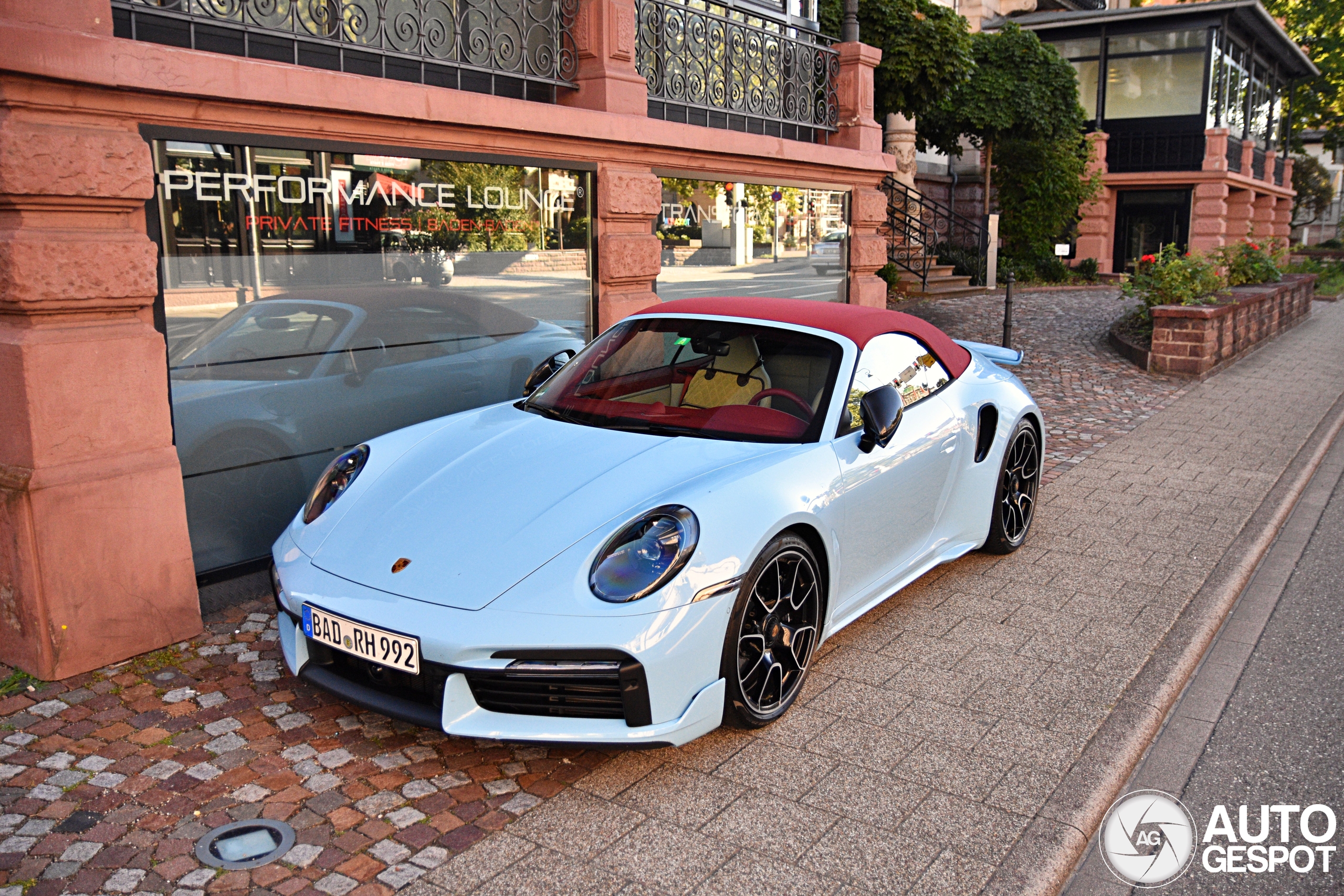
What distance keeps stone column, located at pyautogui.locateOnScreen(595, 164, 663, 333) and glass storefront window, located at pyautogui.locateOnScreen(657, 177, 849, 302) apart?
0.46 metres

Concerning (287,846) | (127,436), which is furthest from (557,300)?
(287,846)

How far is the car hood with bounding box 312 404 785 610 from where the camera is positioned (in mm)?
3648

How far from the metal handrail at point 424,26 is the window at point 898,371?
3.46 meters

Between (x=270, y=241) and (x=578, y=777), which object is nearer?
(x=578, y=777)

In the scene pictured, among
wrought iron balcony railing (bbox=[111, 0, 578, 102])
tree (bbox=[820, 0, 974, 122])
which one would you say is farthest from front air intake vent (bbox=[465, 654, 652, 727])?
tree (bbox=[820, 0, 974, 122])

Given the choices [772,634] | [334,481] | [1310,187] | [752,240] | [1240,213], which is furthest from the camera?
[1310,187]

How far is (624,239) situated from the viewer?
25.6ft

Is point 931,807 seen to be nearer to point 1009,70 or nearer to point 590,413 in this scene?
point 590,413

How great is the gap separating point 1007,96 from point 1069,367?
43.9 ft

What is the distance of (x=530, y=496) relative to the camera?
13.0 feet

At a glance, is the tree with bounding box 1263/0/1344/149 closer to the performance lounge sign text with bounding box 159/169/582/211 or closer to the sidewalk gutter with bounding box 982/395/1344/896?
the sidewalk gutter with bounding box 982/395/1344/896

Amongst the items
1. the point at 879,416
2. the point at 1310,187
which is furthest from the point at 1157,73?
the point at 879,416

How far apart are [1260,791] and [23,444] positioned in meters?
4.87

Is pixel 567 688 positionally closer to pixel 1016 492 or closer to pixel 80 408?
pixel 80 408
